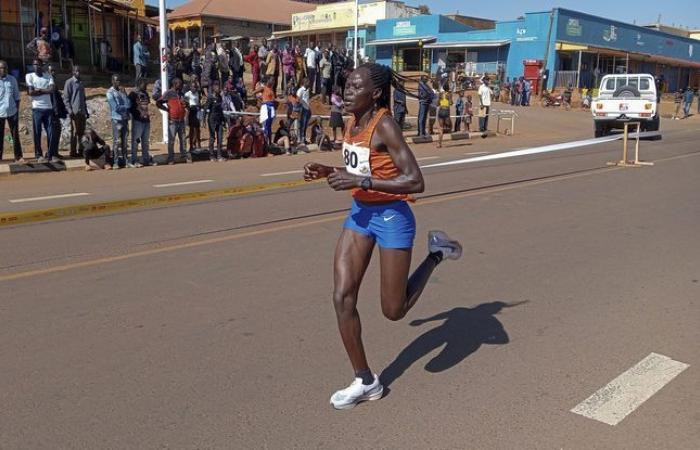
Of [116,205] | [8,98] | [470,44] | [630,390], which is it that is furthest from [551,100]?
[630,390]

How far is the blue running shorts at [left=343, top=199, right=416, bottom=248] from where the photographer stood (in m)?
3.66

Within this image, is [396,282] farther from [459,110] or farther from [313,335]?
[459,110]

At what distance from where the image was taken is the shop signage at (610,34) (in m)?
51.3

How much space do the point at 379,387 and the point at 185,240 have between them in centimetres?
415

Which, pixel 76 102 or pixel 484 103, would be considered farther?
pixel 484 103

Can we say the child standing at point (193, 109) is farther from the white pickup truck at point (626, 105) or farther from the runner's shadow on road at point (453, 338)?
the white pickup truck at point (626, 105)

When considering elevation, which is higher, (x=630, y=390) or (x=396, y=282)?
(x=396, y=282)

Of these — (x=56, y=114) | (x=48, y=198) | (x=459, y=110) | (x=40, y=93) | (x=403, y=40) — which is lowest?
(x=48, y=198)

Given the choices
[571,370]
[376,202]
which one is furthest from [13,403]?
[571,370]

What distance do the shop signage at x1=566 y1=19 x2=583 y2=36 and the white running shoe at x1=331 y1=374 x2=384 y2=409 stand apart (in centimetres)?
4710

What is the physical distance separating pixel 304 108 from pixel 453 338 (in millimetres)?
14077

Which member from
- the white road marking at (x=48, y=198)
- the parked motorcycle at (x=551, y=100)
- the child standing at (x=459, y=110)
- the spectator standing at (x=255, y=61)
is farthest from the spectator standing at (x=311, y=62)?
the parked motorcycle at (x=551, y=100)

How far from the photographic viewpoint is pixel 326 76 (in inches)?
901

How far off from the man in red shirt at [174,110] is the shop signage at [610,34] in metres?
43.8
